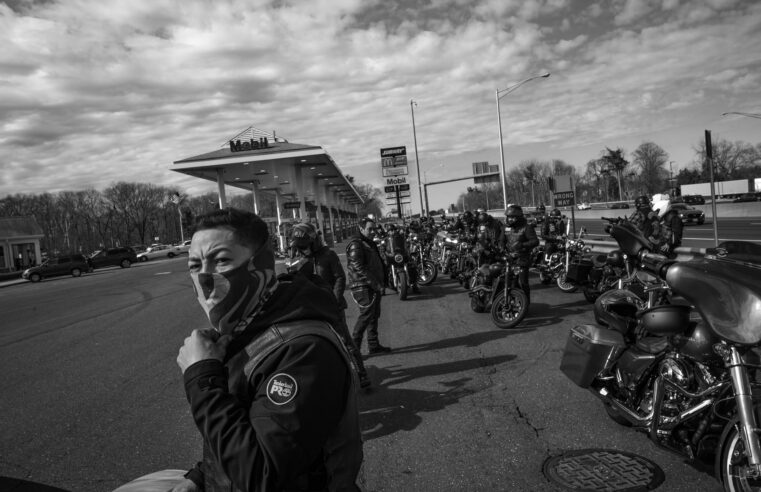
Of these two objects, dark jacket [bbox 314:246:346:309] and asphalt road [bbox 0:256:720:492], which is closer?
asphalt road [bbox 0:256:720:492]

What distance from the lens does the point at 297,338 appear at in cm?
156

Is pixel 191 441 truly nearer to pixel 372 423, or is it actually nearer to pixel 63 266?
pixel 372 423

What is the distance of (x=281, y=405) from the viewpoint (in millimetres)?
1453

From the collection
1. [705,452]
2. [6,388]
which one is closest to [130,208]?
[6,388]

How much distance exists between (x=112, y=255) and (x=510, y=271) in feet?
152

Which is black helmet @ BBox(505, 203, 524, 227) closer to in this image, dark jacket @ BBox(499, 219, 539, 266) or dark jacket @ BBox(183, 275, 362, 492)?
dark jacket @ BBox(499, 219, 539, 266)

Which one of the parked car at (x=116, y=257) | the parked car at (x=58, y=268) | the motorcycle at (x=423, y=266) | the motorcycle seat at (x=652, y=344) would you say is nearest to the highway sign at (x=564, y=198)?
the motorcycle at (x=423, y=266)

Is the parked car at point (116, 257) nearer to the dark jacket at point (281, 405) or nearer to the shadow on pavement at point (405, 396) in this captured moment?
the shadow on pavement at point (405, 396)

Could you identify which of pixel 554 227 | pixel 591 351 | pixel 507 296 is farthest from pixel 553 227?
pixel 591 351

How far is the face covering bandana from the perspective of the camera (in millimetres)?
1776

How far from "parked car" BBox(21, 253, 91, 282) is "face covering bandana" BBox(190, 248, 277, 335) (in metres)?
42.8

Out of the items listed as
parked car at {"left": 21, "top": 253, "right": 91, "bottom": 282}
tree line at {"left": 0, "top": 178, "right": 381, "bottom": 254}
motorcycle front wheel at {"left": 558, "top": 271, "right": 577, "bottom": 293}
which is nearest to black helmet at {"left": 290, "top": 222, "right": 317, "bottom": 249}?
motorcycle front wheel at {"left": 558, "top": 271, "right": 577, "bottom": 293}

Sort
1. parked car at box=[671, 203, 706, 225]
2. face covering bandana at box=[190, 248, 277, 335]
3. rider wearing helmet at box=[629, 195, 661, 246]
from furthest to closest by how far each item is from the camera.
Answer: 1. parked car at box=[671, 203, 706, 225]
2. rider wearing helmet at box=[629, 195, 661, 246]
3. face covering bandana at box=[190, 248, 277, 335]

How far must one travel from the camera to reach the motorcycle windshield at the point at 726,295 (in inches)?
95.8
